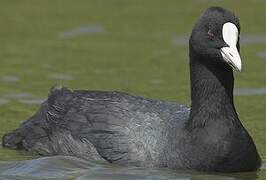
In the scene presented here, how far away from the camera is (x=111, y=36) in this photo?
14820 millimetres

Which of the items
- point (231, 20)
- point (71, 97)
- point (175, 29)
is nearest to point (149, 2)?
point (175, 29)

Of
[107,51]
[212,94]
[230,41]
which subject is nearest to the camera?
[230,41]

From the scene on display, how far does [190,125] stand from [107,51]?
4742 millimetres

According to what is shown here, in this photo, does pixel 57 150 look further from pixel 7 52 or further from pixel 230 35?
pixel 7 52

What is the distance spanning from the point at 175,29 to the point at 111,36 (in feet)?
2.82

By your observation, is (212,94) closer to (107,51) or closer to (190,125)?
(190,125)

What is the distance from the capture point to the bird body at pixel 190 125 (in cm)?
936

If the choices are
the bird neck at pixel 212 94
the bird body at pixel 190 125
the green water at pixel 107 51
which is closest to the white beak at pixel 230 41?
the bird body at pixel 190 125

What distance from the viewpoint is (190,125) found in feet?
31.4

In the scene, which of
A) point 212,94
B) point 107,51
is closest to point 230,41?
point 212,94

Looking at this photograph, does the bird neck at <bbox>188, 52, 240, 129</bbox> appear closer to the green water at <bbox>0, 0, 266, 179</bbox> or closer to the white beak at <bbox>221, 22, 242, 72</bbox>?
the white beak at <bbox>221, 22, 242, 72</bbox>

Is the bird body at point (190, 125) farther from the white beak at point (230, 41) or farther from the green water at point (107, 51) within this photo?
the green water at point (107, 51)

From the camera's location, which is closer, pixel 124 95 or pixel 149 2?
pixel 124 95

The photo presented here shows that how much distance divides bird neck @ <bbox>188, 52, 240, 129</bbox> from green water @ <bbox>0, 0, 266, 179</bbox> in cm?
81
